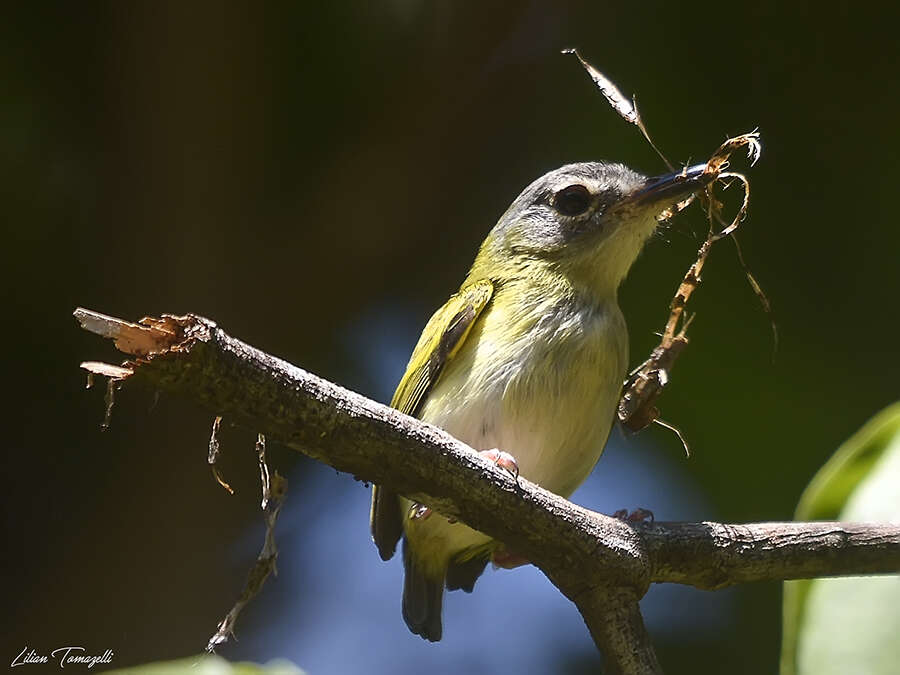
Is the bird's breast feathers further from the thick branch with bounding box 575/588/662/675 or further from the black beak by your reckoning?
the thick branch with bounding box 575/588/662/675

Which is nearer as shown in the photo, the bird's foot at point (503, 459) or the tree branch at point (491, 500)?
the tree branch at point (491, 500)

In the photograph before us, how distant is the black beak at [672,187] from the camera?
3.52m

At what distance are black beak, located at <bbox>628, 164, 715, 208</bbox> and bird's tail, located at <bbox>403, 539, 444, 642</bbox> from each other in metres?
1.51

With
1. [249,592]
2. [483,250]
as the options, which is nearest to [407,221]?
[483,250]

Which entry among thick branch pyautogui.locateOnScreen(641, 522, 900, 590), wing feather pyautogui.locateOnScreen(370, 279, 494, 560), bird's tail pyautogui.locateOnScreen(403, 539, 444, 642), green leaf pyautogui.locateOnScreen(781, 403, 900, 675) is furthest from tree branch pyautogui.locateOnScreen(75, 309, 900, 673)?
bird's tail pyautogui.locateOnScreen(403, 539, 444, 642)

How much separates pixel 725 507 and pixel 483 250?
1424 mm

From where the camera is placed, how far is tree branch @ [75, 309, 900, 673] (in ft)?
6.29

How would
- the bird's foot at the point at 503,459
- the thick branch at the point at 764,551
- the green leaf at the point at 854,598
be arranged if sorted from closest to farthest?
the green leaf at the point at 854,598 < the thick branch at the point at 764,551 < the bird's foot at the point at 503,459

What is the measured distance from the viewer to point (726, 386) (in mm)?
4125

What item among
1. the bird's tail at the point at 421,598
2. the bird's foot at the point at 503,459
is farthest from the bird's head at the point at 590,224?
the bird's tail at the point at 421,598

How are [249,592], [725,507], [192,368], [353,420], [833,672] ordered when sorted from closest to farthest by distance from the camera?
[833,672], [192,368], [353,420], [249,592], [725,507]

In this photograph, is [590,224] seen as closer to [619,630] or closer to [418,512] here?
[418,512]

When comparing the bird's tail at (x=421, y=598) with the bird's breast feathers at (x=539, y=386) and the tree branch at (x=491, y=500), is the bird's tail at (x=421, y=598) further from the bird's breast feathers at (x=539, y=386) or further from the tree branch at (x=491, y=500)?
the tree branch at (x=491, y=500)

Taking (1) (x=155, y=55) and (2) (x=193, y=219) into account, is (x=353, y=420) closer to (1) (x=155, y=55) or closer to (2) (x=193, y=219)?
(2) (x=193, y=219)
